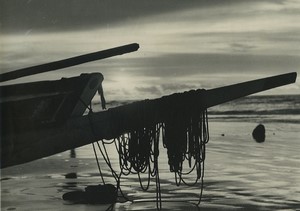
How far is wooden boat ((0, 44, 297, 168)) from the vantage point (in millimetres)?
7305

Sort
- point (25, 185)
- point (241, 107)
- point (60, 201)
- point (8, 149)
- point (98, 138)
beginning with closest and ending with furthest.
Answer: point (8, 149)
point (98, 138)
point (60, 201)
point (25, 185)
point (241, 107)

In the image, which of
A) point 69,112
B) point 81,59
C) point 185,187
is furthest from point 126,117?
point 185,187

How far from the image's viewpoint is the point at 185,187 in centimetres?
1124

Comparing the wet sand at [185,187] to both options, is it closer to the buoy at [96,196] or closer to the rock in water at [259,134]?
the buoy at [96,196]

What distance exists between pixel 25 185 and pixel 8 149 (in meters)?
4.56

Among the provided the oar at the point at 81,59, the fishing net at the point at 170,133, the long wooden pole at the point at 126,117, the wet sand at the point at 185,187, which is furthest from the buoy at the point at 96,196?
the oar at the point at 81,59

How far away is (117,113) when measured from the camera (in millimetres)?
7750

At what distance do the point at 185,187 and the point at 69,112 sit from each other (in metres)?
4.29

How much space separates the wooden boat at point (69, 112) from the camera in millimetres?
7305

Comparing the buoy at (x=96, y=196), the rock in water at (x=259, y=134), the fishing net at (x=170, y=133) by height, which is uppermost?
the fishing net at (x=170, y=133)

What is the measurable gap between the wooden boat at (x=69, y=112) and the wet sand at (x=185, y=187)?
6.12 feet

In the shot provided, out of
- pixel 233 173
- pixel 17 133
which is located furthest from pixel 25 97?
pixel 233 173

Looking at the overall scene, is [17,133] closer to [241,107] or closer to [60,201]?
[60,201]

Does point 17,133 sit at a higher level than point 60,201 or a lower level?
higher
